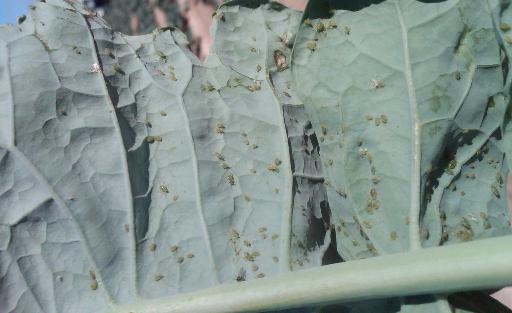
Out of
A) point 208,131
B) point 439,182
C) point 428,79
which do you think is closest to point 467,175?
point 439,182

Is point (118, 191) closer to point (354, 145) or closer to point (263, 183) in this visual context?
point (263, 183)

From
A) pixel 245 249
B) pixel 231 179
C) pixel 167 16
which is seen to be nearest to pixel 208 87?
pixel 231 179

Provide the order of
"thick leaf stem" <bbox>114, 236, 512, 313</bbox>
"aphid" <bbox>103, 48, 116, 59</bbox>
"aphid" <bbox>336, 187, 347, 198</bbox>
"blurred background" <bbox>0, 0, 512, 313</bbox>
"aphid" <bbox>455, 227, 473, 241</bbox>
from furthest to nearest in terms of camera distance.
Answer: "blurred background" <bbox>0, 0, 512, 313</bbox>, "aphid" <bbox>103, 48, 116, 59</bbox>, "aphid" <bbox>336, 187, 347, 198</bbox>, "aphid" <bbox>455, 227, 473, 241</bbox>, "thick leaf stem" <bbox>114, 236, 512, 313</bbox>

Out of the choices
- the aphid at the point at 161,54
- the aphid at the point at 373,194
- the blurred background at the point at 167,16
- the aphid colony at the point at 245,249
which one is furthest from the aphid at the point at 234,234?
the blurred background at the point at 167,16

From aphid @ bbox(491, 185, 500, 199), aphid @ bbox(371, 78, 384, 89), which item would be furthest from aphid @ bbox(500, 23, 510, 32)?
aphid @ bbox(491, 185, 500, 199)

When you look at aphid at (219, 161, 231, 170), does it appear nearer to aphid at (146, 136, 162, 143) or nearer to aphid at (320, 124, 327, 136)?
aphid at (146, 136, 162, 143)

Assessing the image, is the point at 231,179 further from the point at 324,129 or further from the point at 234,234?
the point at 324,129

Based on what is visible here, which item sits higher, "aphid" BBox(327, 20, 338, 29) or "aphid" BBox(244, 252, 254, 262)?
"aphid" BBox(327, 20, 338, 29)

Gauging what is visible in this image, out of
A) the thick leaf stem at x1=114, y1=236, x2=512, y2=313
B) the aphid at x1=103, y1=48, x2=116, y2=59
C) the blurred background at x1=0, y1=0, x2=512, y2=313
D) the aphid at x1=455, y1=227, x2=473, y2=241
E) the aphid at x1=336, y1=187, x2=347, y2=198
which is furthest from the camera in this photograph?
the blurred background at x1=0, y1=0, x2=512, y2=313
